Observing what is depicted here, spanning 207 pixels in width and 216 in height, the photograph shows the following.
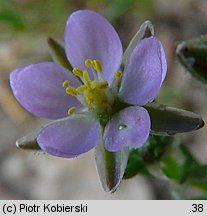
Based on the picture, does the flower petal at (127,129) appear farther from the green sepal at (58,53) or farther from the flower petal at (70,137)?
the green sepal at (58,53)

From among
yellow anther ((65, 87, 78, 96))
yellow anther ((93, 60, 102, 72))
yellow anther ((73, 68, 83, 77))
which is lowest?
yellow anther ((65, 87, 78, 96))

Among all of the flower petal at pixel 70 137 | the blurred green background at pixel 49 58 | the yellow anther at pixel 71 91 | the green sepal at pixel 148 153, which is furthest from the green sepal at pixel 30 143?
the blurred green background at pixel 49 58

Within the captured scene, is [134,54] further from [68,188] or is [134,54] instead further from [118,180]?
[68,188]

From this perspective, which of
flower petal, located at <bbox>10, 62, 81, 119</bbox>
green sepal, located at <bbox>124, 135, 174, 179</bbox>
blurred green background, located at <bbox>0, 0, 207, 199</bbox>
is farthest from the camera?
blurred green background, located at <bbox>0, 0, 207, 199</bbox>

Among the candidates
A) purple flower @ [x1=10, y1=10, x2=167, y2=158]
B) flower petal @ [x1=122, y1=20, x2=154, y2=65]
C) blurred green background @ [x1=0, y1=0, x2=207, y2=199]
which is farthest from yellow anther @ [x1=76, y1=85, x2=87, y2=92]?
blurred green background @ [x1=0, y1=0, x2=207, y2=199]

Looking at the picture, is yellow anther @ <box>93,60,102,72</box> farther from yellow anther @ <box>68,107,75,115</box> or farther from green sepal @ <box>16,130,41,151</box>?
green sepal @ <box>16,130,41,151</box>

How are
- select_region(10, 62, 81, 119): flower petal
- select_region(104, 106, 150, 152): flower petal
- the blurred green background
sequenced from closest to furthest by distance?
select_region(104, 106, 150, 152): flower petal < select_region(10, 62, 81, 119): flower petal < the blurred green background
